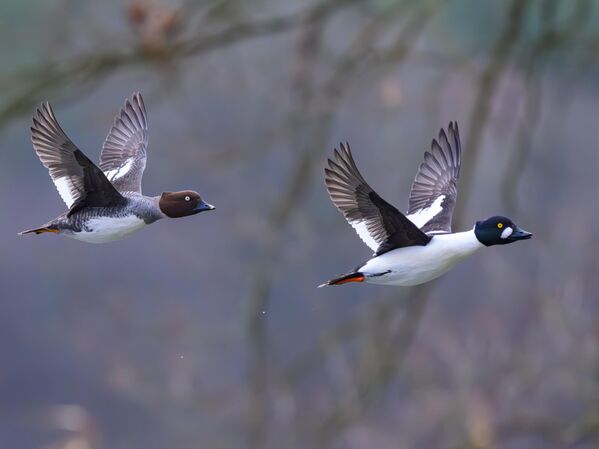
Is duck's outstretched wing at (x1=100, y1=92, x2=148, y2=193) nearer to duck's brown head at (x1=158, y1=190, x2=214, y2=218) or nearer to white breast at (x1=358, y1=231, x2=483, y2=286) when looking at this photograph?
duck's brown head at (x1=158, y1=190, x2=214, y2=218)

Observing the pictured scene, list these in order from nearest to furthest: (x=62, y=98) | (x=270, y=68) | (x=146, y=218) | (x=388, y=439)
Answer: (x=146, y=218), (x=62, y=98), (x=270, y=68), (x=388, y=439)

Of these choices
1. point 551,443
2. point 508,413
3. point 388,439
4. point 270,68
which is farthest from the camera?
point 388,439

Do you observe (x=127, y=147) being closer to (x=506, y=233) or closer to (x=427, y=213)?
(x=427, y=213)

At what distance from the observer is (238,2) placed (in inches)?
287

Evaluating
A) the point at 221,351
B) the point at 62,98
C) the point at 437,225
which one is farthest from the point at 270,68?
the point at 437,225

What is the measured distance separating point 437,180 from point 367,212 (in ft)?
2.81

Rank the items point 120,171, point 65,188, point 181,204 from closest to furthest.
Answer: point 181,204, point 65,188, point 120,171

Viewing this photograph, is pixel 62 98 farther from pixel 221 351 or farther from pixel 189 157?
pixel 221 351

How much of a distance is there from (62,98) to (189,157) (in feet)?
7.36

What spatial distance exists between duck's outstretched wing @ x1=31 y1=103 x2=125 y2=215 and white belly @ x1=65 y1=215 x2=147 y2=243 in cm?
6

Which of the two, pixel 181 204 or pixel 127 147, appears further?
pixel 127 147

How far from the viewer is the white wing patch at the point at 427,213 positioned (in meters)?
4.61

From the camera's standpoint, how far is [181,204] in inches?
154

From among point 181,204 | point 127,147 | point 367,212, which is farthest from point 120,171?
point 367,212
